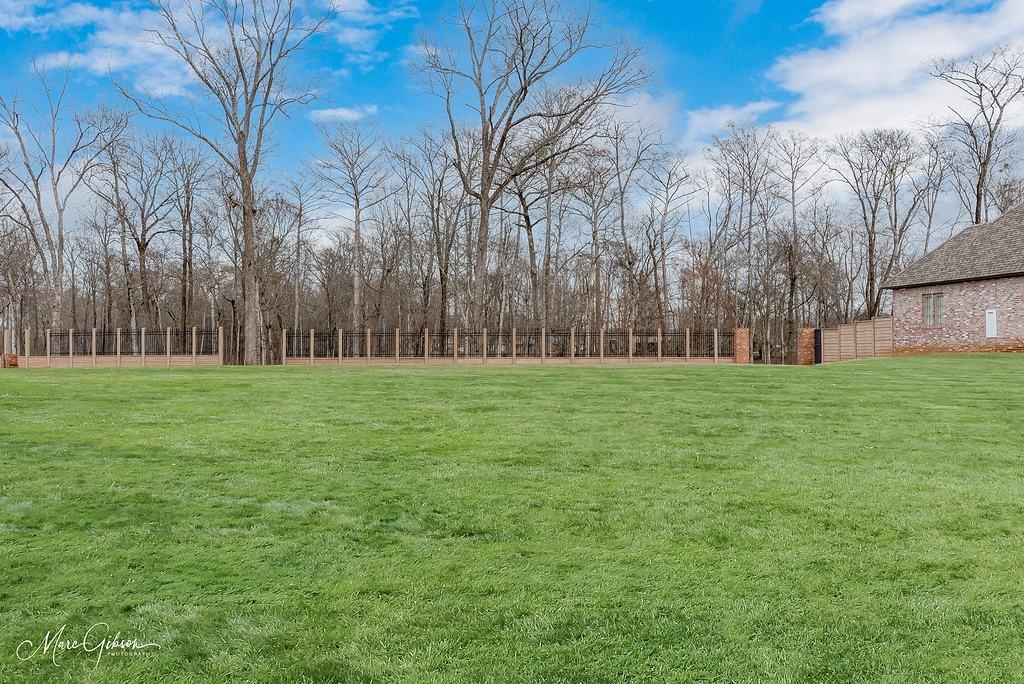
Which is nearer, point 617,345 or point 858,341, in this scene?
point 617,345

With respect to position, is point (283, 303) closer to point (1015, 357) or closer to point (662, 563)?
point (1015, 357)

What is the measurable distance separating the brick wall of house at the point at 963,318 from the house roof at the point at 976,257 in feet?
1.52

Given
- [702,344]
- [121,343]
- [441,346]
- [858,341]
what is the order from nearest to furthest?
[441,346] < [121,343] < [702,344] < [858,341]

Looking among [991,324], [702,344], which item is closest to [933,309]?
[991,324]

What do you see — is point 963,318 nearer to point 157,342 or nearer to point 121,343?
point 157,342

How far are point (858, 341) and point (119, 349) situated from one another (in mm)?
34449

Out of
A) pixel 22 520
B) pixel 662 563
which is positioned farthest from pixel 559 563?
pixel 22 520

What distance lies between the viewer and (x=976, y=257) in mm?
31141

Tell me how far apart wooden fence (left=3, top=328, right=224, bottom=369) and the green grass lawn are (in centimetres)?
2242

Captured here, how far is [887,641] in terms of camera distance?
2600mm

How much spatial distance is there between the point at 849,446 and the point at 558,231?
112 ft
